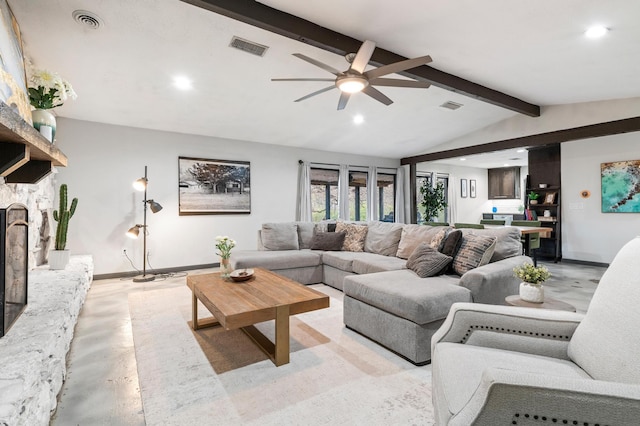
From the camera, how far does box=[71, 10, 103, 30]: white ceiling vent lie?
2.73m

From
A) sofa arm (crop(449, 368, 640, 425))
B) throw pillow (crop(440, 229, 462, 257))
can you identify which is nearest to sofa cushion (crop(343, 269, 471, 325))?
throw pillow (crop(440, 229, 462, 257))

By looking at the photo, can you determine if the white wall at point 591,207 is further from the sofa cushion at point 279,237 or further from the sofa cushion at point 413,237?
the sofa cushion at point 279,237

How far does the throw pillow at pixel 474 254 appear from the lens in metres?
2.86

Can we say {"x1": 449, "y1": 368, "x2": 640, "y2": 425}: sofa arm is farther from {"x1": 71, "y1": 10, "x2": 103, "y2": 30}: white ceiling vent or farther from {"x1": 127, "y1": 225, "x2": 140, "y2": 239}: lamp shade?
{"x1": 127, "y1": 225, "x2": 140, "y2": 239}: lamp shade

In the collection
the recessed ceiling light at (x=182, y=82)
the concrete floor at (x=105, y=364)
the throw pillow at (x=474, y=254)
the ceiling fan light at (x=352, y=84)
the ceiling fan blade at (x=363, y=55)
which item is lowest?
the concrete floor at (x=105, y=364)

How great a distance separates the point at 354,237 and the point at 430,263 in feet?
6.10

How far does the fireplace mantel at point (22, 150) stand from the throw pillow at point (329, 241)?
319 cm

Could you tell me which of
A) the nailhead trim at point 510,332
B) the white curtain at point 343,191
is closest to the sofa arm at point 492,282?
the nailhead trim at point 510,332

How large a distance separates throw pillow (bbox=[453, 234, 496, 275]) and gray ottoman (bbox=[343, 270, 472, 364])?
0.49 ft

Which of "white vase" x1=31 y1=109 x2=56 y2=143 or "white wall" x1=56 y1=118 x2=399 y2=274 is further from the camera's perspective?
"white wall" x1=56 y1=118 x2=399 y2=274

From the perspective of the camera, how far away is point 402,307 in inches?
90.5

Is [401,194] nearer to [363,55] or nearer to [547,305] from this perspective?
[363,55]

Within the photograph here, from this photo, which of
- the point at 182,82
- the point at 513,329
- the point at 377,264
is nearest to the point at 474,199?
the point at 377,264

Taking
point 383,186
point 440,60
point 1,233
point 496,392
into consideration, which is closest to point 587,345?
point 496,392
